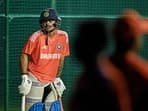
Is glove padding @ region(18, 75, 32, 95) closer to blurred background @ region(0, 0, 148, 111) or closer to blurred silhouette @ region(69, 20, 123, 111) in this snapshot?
blurred background @ region(0, 0, 148, 111)

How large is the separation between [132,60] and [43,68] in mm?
6992

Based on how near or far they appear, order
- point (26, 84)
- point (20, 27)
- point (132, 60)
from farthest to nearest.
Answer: point (20, 27), point (26, 84), point (132, 60)

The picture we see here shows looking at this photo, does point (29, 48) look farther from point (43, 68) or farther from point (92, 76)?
point (92, 76)

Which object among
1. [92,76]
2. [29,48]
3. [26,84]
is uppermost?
[92,76]

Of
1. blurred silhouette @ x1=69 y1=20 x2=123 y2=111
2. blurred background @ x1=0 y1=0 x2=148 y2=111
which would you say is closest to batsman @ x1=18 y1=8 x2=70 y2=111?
blurred background @ x1=0 y1=0 x2=148 y2=111

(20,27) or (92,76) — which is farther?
(20,27)

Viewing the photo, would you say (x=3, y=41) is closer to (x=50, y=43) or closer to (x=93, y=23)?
(x=50, y=43)

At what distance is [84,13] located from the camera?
1275cm

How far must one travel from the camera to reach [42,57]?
9.28m

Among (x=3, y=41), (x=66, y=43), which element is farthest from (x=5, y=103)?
(x=66, y=43)

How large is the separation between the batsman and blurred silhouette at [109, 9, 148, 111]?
6.80m

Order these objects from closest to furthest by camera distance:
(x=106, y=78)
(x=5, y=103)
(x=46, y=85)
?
(x=106, y=78), (x=46, y=85), (x=5, y=103)

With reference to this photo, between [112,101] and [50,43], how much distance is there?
7.05 m

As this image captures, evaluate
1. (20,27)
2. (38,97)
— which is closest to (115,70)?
(38,97)
